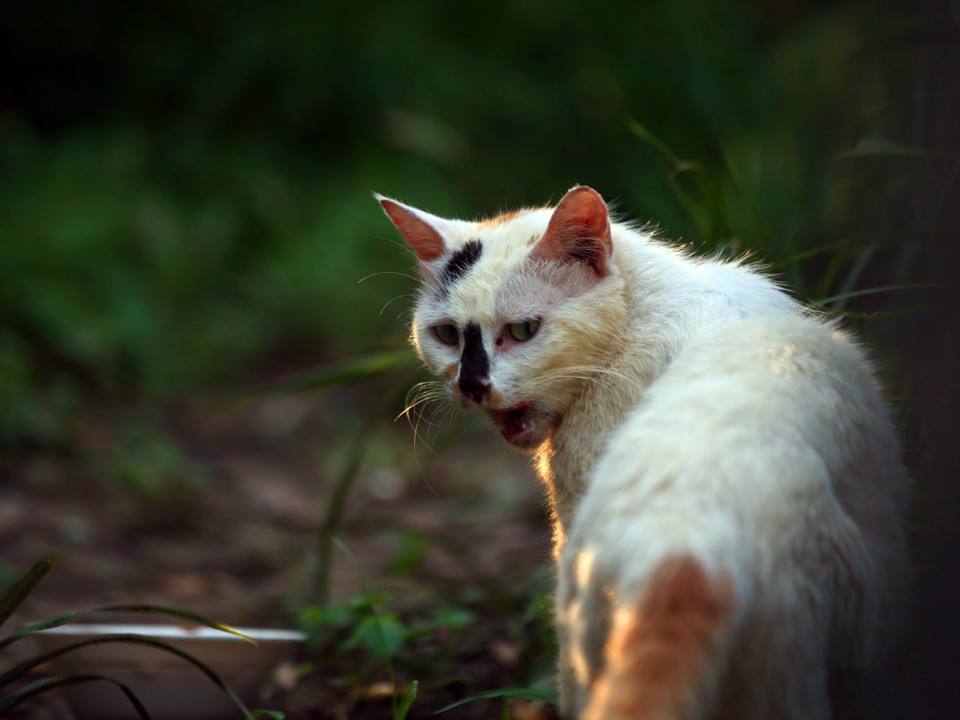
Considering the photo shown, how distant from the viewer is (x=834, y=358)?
1909mm

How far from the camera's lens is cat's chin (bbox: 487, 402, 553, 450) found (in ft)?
7.64

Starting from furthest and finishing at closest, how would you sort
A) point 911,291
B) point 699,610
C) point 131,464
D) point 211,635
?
point 131,464 < point 211,635 < point 911,291 < point 699,610

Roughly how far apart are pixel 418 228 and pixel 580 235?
444mm

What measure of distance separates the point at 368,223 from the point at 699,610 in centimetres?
595

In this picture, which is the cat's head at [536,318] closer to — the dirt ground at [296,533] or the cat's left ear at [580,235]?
the cat's left ear at [580,235]

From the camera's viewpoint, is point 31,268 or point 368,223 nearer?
point 31,268

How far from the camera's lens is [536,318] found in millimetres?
2299

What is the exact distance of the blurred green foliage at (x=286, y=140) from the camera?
5.95 meters

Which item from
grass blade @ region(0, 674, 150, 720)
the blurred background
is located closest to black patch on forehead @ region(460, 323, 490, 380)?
the blurred background

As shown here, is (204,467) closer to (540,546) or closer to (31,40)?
(540,546)

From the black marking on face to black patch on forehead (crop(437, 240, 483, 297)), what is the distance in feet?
0.52

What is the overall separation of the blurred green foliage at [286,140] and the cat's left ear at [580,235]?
2.92 meters

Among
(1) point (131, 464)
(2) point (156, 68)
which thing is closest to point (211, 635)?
(1) point (131, 464)

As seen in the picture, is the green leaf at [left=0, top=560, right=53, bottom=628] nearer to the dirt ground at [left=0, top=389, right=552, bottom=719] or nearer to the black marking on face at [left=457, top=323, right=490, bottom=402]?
the dirt ground at [left=0, top=389, right=552, bottom=719]
